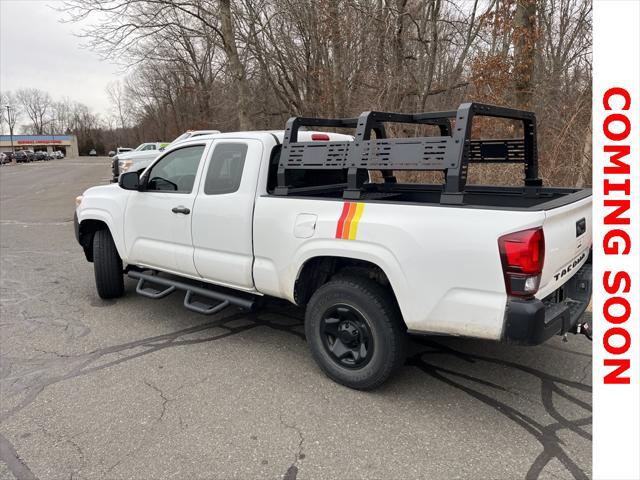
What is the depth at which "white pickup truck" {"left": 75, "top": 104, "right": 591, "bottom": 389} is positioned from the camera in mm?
2727

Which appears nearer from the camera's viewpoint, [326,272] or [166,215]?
[326,272]

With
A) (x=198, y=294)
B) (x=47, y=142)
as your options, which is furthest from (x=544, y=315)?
(x=47, y=142)

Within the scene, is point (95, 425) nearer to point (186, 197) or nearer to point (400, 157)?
point (186, 197)

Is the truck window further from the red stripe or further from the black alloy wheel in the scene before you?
the black alloy wheel

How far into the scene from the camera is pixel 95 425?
120 inches

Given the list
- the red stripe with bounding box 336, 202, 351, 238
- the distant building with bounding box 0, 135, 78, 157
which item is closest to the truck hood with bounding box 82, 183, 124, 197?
the red stripe with bounding box 336, 202, 351, 238

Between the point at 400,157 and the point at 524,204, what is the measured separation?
1.52 metres

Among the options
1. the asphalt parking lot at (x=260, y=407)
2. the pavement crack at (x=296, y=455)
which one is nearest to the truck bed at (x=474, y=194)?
the asphalt parking lot at (x=260, y=407)

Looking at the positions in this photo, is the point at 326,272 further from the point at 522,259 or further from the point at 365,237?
the point at 522,259

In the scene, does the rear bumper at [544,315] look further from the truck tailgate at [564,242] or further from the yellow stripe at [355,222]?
the yellow stripe at [355,222]

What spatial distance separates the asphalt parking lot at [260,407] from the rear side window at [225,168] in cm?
143

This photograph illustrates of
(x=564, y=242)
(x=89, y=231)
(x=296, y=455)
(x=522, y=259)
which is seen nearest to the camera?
(x=522, y=259)

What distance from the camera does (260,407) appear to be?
3.22 m

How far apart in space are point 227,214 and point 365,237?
1449 mm
